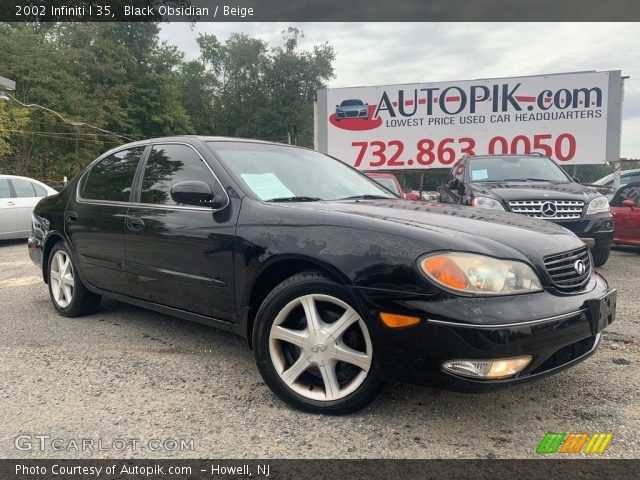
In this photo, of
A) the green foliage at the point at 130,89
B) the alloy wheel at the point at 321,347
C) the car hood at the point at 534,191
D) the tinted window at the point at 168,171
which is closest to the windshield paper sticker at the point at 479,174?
the car hood at the point at 534,191

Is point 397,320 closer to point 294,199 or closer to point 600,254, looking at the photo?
point 294,199

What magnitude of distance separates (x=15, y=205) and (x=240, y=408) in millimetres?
8910

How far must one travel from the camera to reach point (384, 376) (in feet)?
7.43

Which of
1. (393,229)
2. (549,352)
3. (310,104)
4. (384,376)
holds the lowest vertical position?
(384,376)

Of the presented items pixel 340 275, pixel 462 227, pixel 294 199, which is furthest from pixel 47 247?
pixel 462 227

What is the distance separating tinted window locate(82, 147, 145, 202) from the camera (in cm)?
375

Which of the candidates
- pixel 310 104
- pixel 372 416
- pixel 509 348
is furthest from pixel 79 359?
pixel 310 104

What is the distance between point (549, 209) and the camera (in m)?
5.81

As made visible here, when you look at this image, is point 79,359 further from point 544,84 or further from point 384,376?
point 544,84

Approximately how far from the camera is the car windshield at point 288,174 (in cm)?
304

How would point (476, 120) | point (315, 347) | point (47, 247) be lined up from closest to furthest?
1. point (315, 347)
2. point (47, 247)
3. point (476, 120)

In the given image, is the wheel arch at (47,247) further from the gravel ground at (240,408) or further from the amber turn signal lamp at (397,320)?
the amber turn signal lamp at (397,320)

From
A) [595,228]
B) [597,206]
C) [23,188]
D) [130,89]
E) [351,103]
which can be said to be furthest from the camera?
[130,89]

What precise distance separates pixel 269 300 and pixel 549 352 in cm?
136
